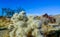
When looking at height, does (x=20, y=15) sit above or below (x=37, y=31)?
above

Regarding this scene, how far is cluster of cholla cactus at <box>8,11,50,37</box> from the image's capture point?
51.2 inches

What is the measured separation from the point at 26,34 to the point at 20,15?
0.16 metres

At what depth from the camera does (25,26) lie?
1387mm

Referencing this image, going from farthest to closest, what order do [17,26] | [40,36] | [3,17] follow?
[3,17] → [17,26] → [40,36]

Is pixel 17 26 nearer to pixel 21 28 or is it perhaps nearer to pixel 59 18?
pixel 21 28

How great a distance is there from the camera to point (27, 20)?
1429 mm

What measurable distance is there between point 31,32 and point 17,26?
12 cm

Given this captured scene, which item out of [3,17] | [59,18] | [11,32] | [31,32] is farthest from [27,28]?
[59,18]

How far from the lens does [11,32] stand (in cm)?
144

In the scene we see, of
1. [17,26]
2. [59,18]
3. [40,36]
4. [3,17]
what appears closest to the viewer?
[40,36]

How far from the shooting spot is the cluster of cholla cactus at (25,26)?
1.30 metres

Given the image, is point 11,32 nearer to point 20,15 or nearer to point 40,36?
point 20,15

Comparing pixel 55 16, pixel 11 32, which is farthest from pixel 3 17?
pixel 11 32

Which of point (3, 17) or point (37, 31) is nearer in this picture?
point (37, 31)
